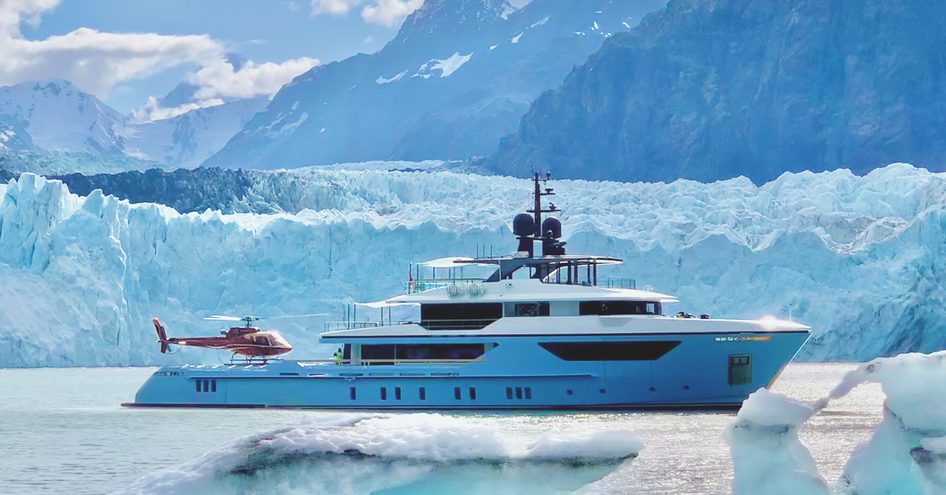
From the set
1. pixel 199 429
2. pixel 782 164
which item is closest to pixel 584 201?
pixel 199 429

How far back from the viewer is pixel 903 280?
52.4 metres

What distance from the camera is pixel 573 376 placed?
34188mm

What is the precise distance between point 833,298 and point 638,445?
43.4 m

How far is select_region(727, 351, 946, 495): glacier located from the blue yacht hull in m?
20.9

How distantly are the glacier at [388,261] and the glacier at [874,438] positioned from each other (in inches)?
1575

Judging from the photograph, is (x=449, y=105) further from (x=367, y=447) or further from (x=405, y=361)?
(x=367, y=447)

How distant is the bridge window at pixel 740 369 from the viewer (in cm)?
3441

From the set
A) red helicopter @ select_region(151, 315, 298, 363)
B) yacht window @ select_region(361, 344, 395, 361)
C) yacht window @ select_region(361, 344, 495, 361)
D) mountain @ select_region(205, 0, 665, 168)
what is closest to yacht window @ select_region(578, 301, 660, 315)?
yacht window @ select_region(361, 344, 495, 361)

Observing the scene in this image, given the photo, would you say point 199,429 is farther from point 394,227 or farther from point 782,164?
point 782,164

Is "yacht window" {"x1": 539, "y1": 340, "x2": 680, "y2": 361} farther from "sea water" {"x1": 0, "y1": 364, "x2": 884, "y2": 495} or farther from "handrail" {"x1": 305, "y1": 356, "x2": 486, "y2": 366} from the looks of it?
"handrail" {"x1": 305, "y1": 356, "x2": 486, "y2": 366}

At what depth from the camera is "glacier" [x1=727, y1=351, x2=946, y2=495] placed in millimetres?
12172

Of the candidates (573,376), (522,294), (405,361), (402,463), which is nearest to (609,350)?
(573,376)

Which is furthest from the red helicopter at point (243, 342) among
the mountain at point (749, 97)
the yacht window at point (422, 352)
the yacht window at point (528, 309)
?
the mountain at point (749, 97)

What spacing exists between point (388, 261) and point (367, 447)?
148 feet
